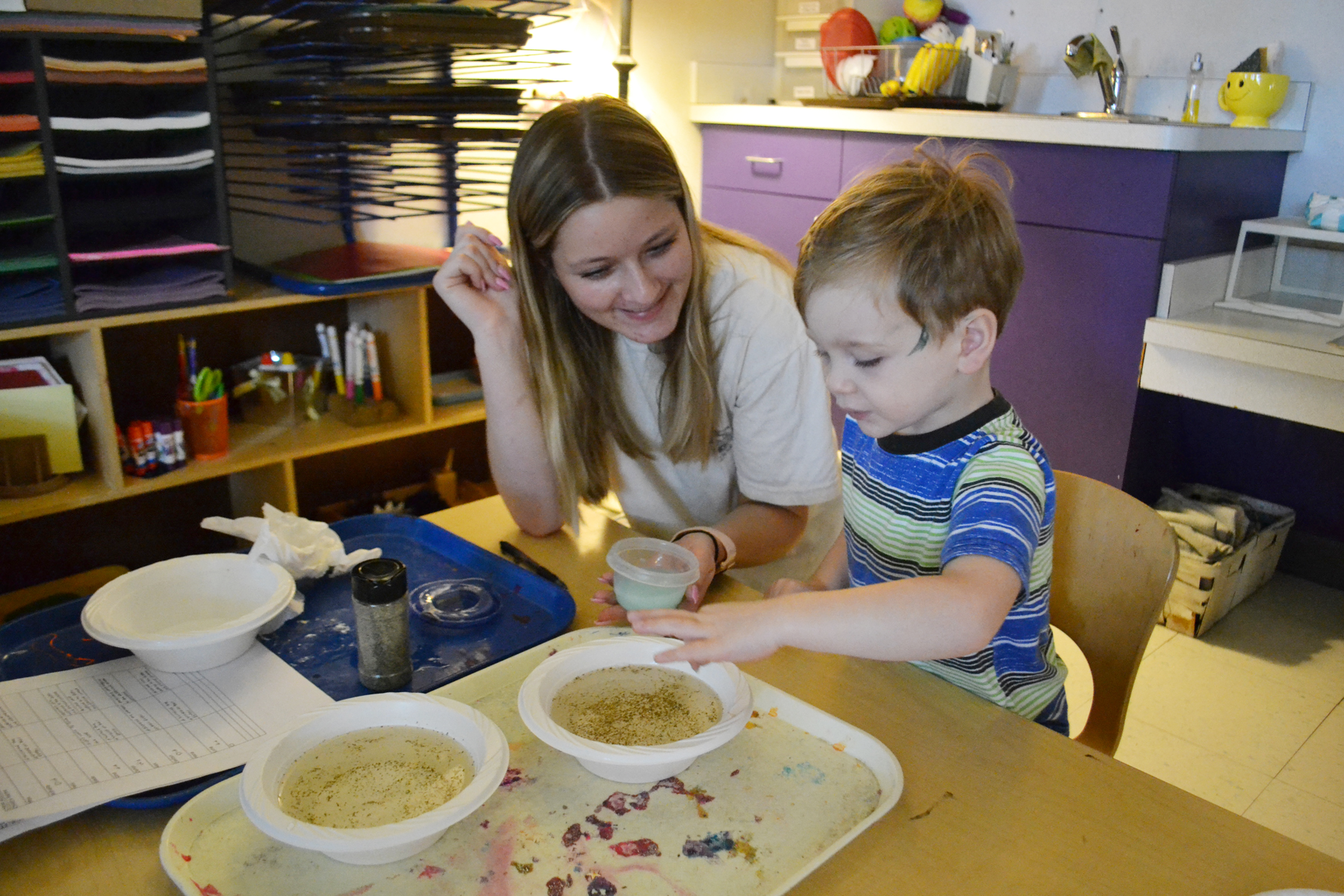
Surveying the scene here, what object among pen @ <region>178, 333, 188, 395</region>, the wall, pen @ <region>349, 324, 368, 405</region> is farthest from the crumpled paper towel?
the wall

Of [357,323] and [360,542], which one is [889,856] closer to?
[360,542]

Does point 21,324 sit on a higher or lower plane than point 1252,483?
higher

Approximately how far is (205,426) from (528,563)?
103cm

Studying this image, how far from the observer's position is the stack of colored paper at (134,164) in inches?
63.3

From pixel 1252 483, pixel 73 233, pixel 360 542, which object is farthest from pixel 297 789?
pixel 1252 483

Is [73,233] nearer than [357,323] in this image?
Yes

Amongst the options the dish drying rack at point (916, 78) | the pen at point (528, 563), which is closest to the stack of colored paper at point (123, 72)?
the pen at point (528, 563)

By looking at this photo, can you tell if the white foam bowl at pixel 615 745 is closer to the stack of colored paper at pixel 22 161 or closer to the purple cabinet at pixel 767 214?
the stack of colored paper at pixel 22 161

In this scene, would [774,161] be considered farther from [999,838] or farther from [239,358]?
[999,838]

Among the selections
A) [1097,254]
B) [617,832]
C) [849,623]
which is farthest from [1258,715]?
[617,832]

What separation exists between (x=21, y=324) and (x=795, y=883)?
5.07 ft

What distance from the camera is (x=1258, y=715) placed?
79.8 inches

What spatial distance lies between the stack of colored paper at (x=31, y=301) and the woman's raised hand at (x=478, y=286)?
756 mm

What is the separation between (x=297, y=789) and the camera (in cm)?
72
